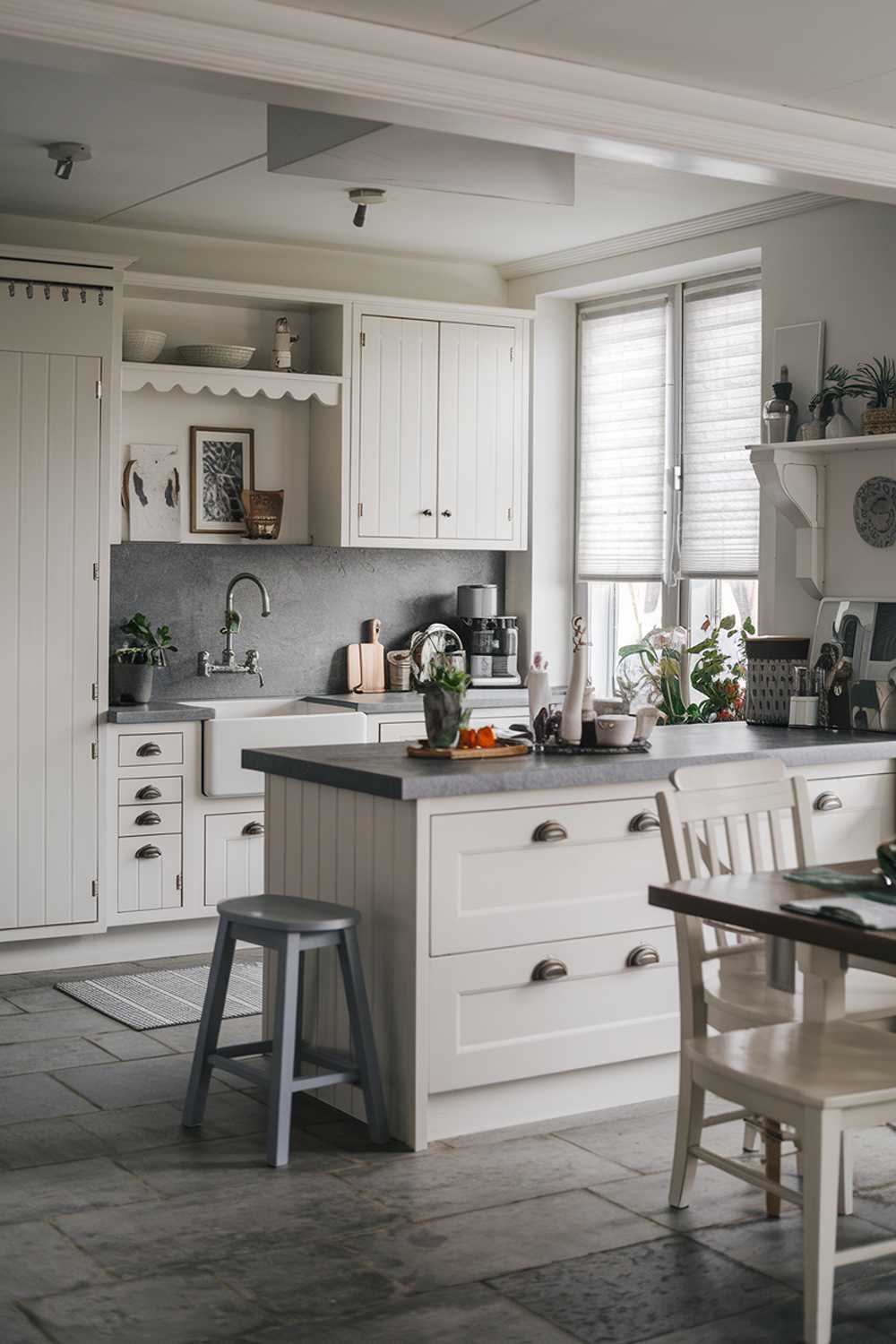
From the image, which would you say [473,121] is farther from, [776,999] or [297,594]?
[297,594]

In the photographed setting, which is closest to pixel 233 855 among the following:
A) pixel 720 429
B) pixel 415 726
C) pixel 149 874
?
pixel 149 874

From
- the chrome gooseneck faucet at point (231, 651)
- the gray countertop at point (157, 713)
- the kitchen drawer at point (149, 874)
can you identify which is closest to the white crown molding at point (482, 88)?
the gray countertop at point (157, 713)

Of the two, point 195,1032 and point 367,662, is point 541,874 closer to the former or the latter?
point 195,1032

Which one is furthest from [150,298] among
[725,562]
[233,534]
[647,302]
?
[725,562]

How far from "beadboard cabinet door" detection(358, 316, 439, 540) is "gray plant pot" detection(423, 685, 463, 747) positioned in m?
2.47

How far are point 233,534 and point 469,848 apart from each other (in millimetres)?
2970

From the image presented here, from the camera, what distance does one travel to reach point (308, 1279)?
115 inches

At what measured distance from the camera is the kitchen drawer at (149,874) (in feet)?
18.5

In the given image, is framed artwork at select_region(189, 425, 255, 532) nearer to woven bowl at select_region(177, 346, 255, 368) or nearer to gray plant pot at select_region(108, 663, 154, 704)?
woven bowl at select_region(177, 346, 255, 368)

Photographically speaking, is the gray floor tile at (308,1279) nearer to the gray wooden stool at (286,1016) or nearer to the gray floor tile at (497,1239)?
the gray floor tile at (497,1239)

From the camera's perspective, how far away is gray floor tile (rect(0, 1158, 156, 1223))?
129 inches

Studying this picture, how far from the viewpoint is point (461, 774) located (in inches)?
144

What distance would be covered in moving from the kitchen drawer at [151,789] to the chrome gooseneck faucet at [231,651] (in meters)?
0.73

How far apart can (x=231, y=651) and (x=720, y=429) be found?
2159 millimetres
